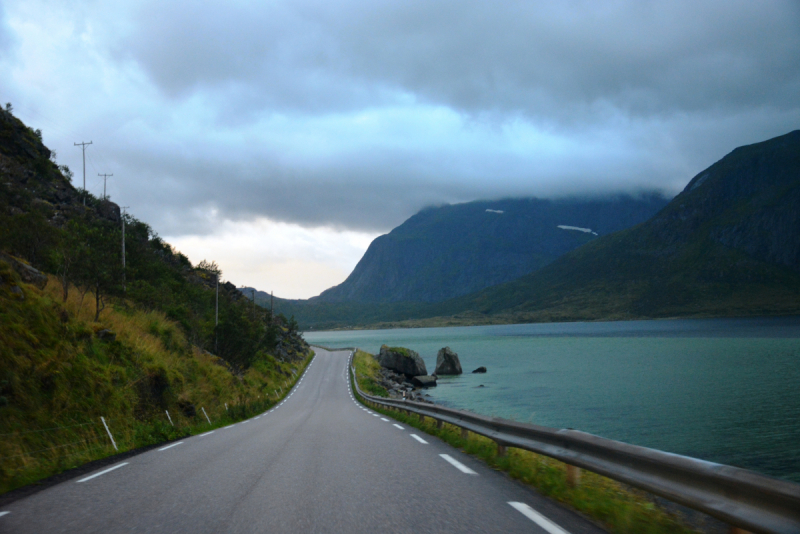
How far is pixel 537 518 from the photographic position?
5109 millimetres

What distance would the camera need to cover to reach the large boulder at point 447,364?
71750 mm

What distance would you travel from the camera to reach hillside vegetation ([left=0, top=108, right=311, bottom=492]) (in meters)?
12.1

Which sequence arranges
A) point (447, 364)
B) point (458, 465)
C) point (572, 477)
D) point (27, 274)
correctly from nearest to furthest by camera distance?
1. point (572, 477)
2. point (458, 465)
3. point (27, 274)
4. point (447, 364)

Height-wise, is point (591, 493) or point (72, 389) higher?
point (72, 389)

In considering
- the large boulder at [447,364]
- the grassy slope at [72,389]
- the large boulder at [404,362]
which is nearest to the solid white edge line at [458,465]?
the grassy slope at [72,389]

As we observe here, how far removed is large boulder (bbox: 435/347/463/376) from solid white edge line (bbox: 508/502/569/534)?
Answer: 66.4m

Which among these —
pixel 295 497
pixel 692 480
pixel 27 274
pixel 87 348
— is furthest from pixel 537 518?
pixel 27 274

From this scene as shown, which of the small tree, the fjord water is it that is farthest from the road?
the small tree

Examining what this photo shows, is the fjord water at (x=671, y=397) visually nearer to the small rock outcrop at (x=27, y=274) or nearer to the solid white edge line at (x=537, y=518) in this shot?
the solid white edge line at (x=537, y=518)

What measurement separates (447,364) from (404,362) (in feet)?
20.2

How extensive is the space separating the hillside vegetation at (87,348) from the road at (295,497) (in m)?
2.24

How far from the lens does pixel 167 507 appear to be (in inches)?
234

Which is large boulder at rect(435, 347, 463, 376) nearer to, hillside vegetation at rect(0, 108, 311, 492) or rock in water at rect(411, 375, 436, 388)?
rock in water at rect(411, 375, 436, 388)

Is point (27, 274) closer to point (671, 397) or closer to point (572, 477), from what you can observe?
point (572, 477)
